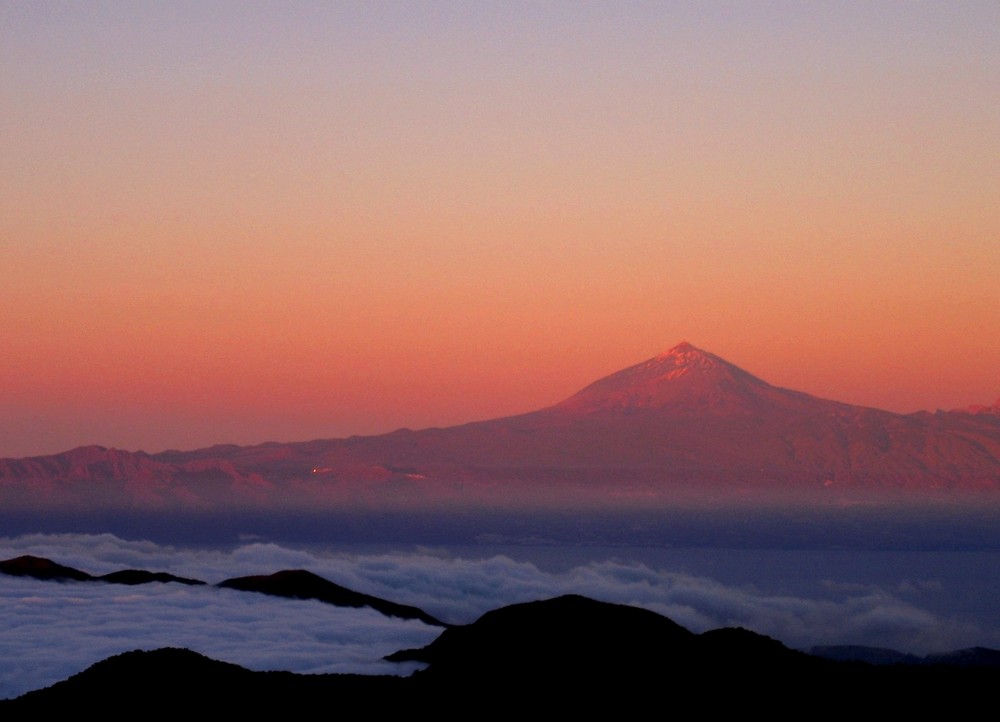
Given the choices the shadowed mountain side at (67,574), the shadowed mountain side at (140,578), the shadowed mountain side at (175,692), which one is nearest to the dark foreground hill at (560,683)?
the shadowed mountain side at (175,692)

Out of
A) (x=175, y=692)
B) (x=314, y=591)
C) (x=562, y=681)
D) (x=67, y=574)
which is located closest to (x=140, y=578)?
(x=67, y=574)

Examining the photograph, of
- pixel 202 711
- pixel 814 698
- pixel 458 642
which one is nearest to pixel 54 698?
pixel 202 711

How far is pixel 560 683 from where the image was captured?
56.9 m

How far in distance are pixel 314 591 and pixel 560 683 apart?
118103mm

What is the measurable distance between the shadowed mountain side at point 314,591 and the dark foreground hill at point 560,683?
9888 centimetres

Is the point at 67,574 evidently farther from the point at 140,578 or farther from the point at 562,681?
the point at 562,681

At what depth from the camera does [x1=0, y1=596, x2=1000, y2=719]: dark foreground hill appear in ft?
172

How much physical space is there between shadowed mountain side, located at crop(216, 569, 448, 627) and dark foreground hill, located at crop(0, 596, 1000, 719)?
9888 centimetres

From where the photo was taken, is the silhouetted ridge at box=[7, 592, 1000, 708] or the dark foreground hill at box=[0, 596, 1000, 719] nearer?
the dark foreground hill at box=[0, 596, 1000, 719]

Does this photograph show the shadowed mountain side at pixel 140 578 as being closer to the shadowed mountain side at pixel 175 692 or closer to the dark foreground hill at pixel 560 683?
the dark foreground hill at pixel 560 683

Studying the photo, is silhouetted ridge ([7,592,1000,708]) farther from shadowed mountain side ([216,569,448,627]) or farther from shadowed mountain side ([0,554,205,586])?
shadowed mountain side ([0,554,205,586])

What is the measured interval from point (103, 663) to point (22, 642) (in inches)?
2331

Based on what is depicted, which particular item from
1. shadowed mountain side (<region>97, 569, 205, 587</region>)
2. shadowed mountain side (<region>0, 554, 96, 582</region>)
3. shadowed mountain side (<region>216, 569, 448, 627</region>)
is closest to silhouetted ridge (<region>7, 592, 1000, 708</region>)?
shadowed mountain side (<region>216, 569, 448, 627</region>)

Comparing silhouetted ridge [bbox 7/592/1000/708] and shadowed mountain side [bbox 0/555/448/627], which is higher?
shadowed mountain side [bbox 0/555/448/627]
